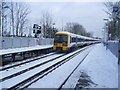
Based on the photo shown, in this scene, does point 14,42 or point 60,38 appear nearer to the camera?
point 14,42

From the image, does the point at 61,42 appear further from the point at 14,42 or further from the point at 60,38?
the point at 14,42

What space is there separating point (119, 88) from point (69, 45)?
14.7 metres

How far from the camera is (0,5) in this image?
25828 millimetres

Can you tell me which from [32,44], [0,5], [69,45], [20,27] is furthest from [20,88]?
[20,27]

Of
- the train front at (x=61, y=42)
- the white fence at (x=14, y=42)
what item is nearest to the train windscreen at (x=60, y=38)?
the train front at (x=61, y=42)

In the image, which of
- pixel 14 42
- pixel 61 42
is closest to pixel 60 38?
pixel 61 42

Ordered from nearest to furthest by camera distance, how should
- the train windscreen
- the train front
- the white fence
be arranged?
the white fence, the train front, the train windscreen

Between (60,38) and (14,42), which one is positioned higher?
(60,38)

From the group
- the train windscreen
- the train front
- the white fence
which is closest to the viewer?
the white fence

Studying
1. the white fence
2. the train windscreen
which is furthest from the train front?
the white fence

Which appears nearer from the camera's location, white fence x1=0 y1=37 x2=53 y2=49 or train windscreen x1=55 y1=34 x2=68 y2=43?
white fence x1=0 y1=37 x2=53 y2=49

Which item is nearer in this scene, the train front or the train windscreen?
the train front

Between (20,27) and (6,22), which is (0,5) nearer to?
(6,22)

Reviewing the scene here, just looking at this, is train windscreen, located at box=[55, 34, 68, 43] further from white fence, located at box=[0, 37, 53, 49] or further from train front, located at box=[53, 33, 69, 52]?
white fence, located at box=[0, 37, 53, 49]
